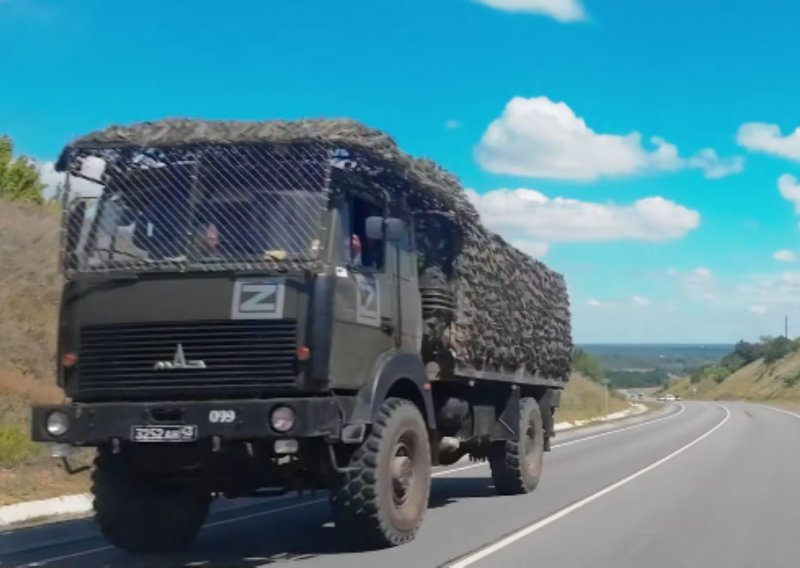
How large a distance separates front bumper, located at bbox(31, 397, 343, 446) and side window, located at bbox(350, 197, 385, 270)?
1462 mm

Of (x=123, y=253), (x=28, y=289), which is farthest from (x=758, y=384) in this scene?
(x=123, y=253)

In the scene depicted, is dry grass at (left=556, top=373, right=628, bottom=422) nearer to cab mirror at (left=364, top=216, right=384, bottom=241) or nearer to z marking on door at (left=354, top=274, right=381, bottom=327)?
z marking on door at (left=354, top=274, right=381, bottom=327)

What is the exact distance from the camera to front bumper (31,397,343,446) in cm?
846

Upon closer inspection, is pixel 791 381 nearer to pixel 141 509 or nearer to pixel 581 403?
pixel 581 403

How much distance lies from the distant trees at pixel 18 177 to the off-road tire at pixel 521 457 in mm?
25218

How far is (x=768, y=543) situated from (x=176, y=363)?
591 cm

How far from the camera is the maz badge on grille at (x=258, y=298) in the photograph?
28.3ft

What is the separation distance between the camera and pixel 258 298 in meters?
8.69

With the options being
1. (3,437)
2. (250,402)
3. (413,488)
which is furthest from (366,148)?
(3,437)

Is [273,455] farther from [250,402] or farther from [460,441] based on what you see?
[460,441]

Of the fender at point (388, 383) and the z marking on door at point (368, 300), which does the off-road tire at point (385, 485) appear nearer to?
the fender at point (388, 383)

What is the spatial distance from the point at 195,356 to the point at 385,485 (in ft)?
6.40

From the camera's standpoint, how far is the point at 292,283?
28.6 feet

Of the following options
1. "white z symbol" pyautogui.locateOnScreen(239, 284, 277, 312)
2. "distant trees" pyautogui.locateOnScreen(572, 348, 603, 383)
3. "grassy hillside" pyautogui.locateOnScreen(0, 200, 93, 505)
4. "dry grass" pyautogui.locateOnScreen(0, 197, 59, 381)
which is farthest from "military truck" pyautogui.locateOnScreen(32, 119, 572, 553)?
"distant trees" pyautogui.locateOnScreen(572, 348, 603, 383)
